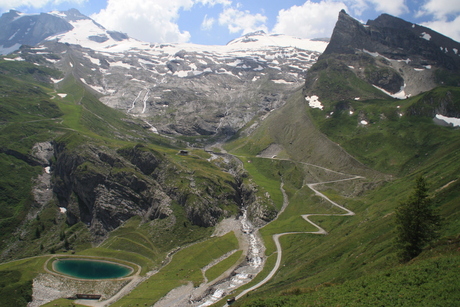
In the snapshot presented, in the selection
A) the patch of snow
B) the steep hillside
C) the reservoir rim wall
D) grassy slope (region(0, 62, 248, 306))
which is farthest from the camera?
the patch of snow

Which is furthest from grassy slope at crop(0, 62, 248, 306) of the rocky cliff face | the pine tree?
the pine tree

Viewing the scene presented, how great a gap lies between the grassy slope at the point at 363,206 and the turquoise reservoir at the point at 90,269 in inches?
1898

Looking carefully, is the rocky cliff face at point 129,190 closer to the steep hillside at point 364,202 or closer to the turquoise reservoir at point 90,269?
the turquoise reservoir at point 90,269

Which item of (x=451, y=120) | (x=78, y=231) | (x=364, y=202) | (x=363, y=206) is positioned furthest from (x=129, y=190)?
(x=451, y=120)

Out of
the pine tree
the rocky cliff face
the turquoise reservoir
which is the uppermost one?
the rocky cliff face

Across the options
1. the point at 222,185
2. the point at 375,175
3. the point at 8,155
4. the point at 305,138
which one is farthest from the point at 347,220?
the point at 8,155

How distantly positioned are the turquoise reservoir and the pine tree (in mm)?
77098

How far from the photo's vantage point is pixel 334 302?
32.8m

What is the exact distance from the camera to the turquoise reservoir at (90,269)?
88.1 meters

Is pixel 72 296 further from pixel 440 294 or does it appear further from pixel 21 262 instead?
pixel 440 294

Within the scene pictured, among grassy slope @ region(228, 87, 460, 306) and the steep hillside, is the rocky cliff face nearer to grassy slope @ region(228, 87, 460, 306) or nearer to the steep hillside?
grassy slope @ region(228, 87, 460, 306)

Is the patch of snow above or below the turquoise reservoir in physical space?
above

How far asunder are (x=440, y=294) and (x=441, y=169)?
82.9 metres

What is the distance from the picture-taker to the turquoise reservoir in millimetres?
88125
